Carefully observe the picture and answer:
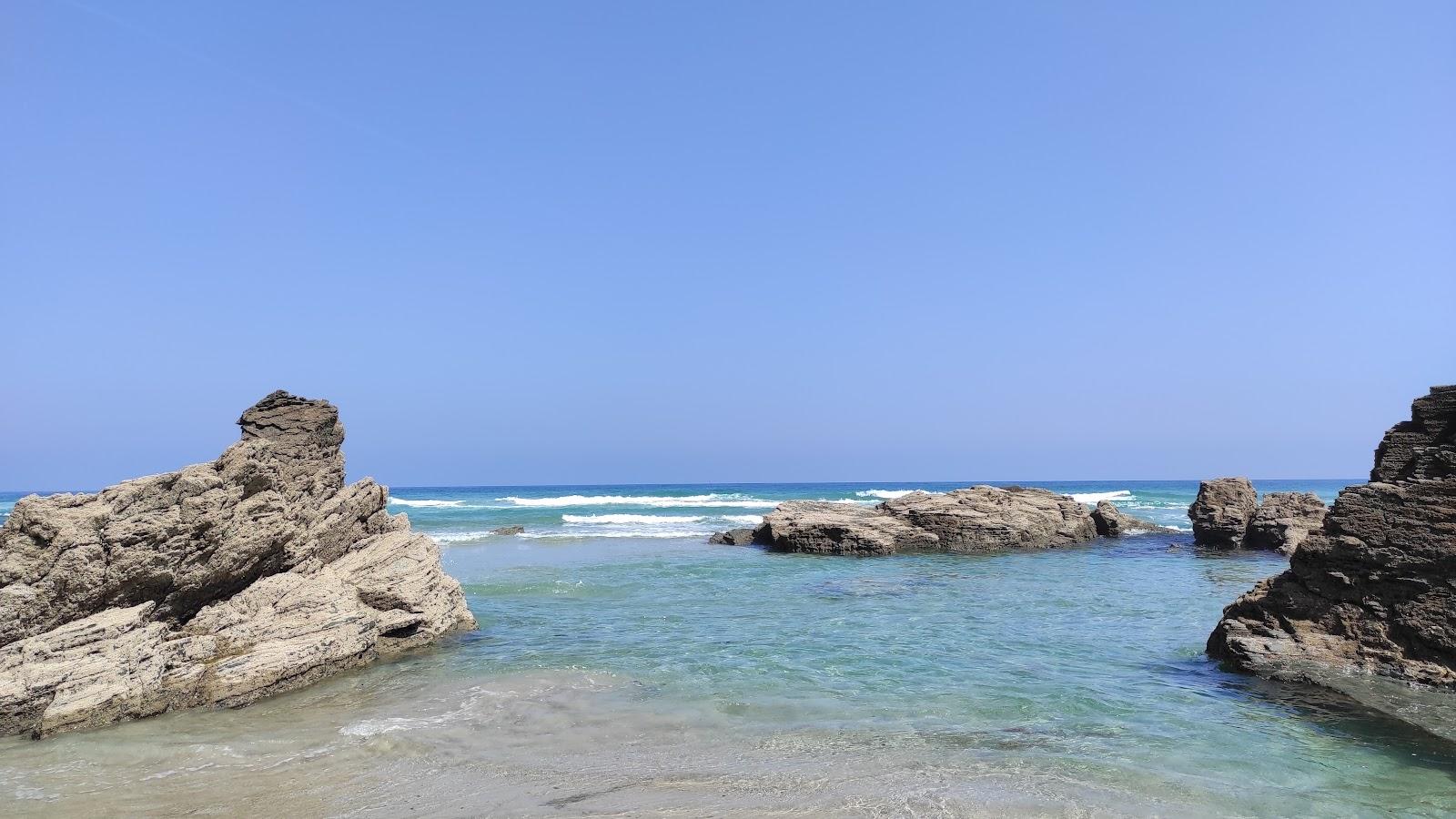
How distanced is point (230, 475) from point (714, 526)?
33952 millimetres

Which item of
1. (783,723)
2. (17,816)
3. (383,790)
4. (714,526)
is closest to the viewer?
(17,816)

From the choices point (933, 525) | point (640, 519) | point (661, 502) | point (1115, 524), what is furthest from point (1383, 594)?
point (661, 502)

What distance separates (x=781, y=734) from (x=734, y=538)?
80.5 ft

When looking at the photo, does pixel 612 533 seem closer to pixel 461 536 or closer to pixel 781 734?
pixel 461 536

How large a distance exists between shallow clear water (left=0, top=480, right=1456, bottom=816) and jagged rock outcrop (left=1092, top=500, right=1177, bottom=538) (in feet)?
66.1

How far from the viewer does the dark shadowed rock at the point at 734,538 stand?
103 feet

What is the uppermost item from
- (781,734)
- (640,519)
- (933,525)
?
(933,525)

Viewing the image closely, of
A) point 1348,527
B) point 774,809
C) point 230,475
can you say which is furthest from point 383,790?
point 1348,527

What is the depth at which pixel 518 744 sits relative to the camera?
7.62 m

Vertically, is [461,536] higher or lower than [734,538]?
lower

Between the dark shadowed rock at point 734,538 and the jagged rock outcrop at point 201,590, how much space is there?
64.9 feet

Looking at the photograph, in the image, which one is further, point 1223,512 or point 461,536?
point 461,536

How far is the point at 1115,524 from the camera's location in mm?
33750

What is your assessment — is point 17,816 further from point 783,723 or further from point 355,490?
point 355,490
